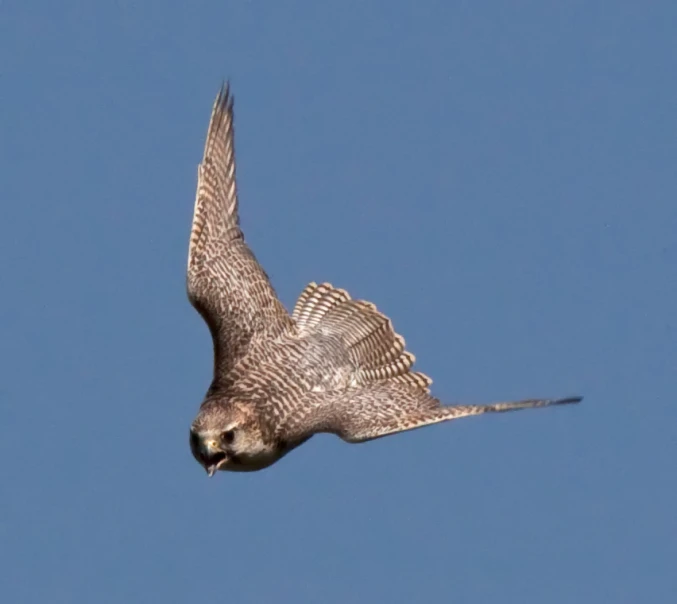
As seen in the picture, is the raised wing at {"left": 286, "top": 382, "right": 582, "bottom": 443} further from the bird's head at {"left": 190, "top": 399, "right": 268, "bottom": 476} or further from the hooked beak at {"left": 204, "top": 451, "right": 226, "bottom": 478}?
the hooked beak at {"left": 204, "top": 451, "right": 226, "bottom": 478}

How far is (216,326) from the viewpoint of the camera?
18.3 metres

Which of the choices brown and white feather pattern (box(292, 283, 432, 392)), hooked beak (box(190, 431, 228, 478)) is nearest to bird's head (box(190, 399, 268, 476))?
hooked beak (box(190, 431, 228, 478))

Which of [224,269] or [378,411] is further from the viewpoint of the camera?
[224,269]

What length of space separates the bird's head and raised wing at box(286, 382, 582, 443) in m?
0.55

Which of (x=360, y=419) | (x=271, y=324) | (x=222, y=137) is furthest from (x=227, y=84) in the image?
(x=360, y=419)

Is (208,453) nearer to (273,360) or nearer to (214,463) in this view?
(214,463)

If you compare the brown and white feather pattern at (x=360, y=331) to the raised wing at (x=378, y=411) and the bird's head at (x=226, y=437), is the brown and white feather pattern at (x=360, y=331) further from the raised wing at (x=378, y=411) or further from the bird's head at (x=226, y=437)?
the bird's head at (x=226, y=437)

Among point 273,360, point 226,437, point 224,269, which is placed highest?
point 224,269

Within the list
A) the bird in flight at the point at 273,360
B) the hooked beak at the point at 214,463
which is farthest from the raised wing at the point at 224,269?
the hooked beak at the point at 214,463

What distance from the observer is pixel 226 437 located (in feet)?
53.3

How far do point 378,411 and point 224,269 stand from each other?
2.27 meters

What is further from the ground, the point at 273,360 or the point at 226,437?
the point at 273,360

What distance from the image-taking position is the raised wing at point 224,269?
1823 cm

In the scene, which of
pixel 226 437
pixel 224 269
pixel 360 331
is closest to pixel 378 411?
pixel 360 331
